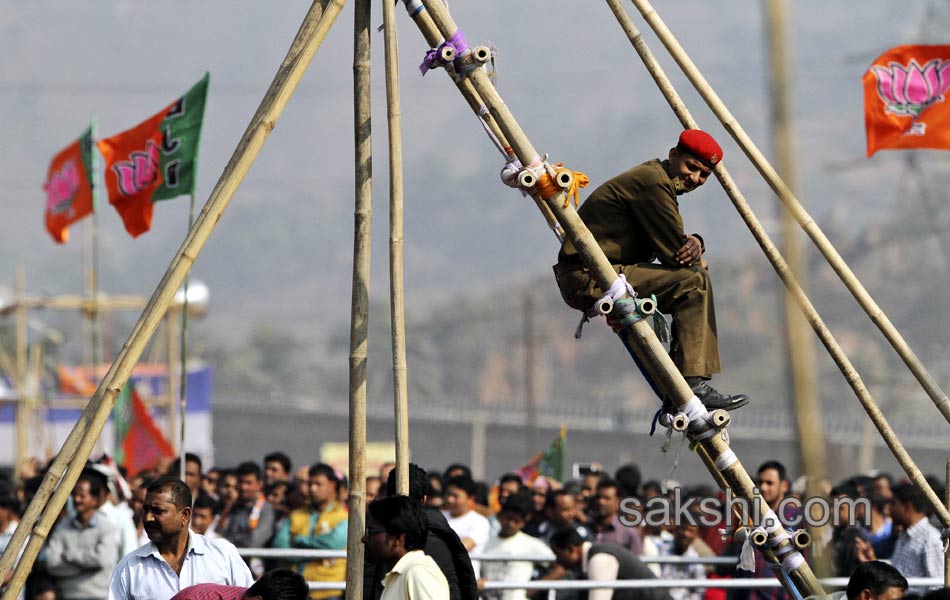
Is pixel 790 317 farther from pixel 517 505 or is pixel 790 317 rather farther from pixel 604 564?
pixel 517 505

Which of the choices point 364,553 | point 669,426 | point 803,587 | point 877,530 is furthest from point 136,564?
point 877,530

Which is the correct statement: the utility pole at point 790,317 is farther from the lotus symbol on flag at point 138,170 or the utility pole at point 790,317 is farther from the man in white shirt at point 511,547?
the lotus symbol on flag at point 138,170

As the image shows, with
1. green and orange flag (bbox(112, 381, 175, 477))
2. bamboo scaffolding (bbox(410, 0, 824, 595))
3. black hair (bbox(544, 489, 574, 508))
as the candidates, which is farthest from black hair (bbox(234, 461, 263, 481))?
green and orange flag (bbox(112, 381, 175, 477))

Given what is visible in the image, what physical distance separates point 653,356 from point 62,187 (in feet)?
→ 44.1

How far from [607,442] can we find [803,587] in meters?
57.6

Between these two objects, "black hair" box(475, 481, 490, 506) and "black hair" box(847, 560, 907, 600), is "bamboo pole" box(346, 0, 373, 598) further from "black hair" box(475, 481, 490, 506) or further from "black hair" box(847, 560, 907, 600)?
"black hair" box(475, 481, 490, 506)

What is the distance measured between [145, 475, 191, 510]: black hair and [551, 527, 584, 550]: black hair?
3620 mm

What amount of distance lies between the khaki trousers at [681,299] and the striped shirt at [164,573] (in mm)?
2131

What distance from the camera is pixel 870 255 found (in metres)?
148

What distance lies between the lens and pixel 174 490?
758 centimetres

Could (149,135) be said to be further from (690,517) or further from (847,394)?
(847,394)

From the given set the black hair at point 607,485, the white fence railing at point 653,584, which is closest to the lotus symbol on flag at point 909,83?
the black hair at point 607,485

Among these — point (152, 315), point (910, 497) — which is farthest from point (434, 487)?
point (152, 315)

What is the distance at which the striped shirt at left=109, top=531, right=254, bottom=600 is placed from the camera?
7.53m
